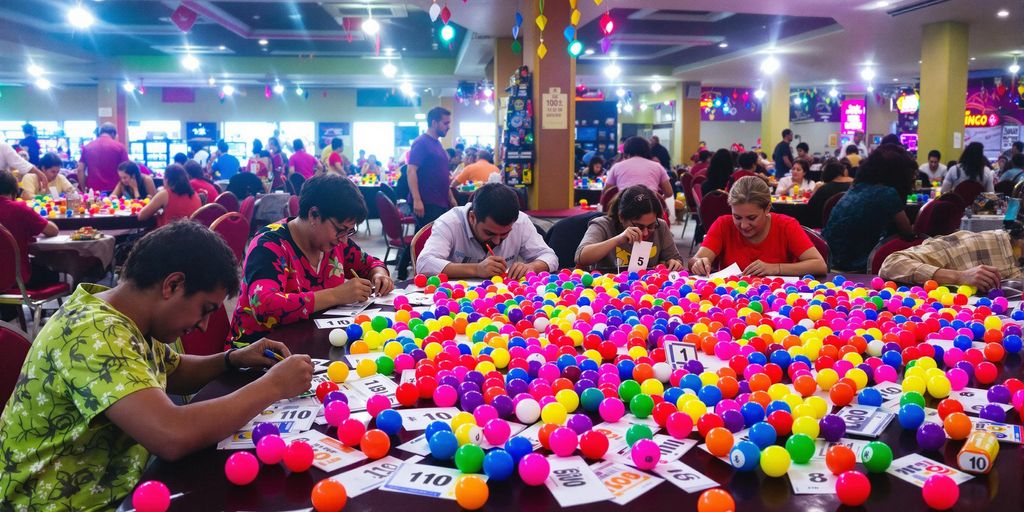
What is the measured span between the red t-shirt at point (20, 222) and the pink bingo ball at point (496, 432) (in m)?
4.50

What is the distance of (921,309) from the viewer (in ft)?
8.01

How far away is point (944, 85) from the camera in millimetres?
9906

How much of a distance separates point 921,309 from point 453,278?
182 centimetres

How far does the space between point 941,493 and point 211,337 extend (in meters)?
2.02

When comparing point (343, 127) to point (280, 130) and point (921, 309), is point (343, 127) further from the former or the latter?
point (921, 309)

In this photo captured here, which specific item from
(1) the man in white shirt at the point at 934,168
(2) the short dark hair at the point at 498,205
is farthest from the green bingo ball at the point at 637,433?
(1) the man in white shirt at the point at 934,168

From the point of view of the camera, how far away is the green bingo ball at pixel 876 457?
3.86 feet

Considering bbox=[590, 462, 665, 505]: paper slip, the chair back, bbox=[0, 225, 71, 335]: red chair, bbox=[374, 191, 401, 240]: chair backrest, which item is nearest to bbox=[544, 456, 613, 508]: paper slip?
bbox=[590, 462, 665, 505]: paper slip

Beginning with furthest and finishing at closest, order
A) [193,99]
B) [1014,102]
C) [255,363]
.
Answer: [193,99], [1014,102], [255,363]

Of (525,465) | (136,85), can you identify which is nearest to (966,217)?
(525,465)

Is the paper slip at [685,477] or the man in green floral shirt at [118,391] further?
the man in green floral shirt at [118,391]

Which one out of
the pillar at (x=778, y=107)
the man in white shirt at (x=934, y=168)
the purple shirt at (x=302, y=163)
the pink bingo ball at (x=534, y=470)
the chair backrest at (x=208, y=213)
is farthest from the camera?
the pillar at (x=778, y=107)

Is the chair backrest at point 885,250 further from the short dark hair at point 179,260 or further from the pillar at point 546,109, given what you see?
the pillar at point 546,109

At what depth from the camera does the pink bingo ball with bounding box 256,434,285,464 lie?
1.23 metres
